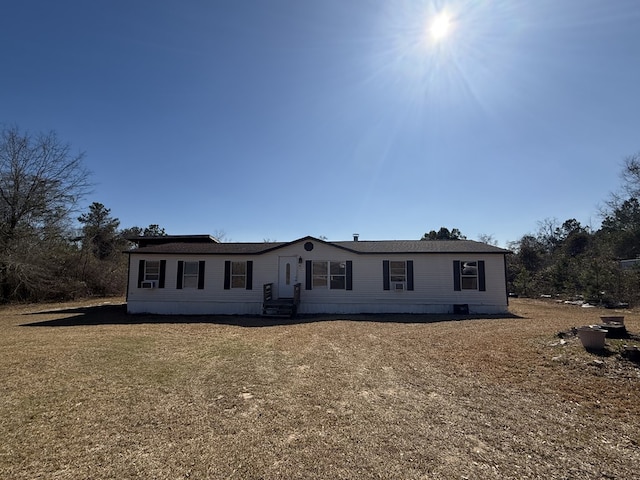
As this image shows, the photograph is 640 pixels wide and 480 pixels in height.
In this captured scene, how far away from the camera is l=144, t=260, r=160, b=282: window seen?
15.4 metres

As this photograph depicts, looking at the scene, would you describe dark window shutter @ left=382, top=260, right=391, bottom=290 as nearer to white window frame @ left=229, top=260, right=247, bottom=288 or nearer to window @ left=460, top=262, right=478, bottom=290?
window @ left=460, top=262, right=478, bottom=290

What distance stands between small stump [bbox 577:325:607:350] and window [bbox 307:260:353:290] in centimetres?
946

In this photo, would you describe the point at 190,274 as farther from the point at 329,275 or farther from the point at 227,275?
the point at 329,275

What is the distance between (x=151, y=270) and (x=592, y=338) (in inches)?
633

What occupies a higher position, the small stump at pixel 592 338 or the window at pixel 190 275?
the window at pixel 190 275

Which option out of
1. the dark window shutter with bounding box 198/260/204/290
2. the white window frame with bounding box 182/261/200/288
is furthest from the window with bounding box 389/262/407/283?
the white window frame with bounding box 182/261/200/288

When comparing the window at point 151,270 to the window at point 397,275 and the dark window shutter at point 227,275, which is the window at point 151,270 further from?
the window at point 397,275

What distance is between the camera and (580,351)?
623 cm

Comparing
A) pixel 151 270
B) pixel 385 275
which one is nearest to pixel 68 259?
pixel 151 270

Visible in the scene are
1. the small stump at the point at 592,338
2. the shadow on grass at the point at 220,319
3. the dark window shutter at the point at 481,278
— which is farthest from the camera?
the dark window shutter at the point at 481,278

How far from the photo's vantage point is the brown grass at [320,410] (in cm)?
313

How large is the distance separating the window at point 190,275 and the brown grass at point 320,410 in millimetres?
7011

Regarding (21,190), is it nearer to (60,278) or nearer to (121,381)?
(60,278)

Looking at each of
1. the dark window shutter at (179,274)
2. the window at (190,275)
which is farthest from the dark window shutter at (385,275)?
the dark window shutter at (179,274)
